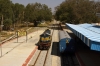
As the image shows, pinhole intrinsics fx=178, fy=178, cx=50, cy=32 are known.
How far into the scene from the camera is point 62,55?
74.1ft

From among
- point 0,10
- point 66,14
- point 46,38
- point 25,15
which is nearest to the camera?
point 46,38

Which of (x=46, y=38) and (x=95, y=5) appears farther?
(x=95, y=5)

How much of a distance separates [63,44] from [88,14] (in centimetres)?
4237

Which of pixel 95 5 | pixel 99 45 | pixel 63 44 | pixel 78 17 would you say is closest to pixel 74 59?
pixel 63 44

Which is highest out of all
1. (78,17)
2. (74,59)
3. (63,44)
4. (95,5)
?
(95,5)

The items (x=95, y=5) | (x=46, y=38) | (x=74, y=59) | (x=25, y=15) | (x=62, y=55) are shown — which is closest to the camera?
(x=74, y=59)

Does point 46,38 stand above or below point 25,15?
below

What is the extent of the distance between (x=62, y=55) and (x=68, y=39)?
241 centimetres

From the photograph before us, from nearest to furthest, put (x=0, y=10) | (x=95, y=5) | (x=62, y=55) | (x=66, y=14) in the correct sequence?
(x=62, y=55), (x=0, y=10), (x=66, y=14), (x=95, y=5)

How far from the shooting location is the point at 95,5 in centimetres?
7225

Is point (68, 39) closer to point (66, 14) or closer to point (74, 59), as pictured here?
point (74, 59)

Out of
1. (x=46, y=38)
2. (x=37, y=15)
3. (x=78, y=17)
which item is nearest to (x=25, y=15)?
(x=37, y=15)

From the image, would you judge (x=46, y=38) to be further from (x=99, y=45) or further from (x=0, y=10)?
(x=0, y=10)

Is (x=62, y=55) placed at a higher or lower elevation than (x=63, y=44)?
lower
